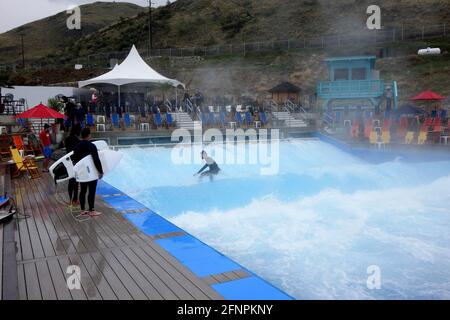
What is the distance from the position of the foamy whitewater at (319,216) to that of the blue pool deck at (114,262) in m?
1.52

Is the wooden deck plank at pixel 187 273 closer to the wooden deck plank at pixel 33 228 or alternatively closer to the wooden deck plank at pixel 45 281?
the wooden deck plank at pixel 45 281

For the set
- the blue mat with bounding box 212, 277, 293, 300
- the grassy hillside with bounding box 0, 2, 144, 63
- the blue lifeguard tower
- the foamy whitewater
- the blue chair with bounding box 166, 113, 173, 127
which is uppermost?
the grassy hillside with bounding box 0, 2, 144, 63

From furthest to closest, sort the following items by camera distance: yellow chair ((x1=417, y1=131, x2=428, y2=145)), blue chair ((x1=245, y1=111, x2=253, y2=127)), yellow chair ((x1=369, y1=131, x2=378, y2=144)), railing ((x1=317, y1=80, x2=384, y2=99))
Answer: railing ((x1=317, y1=80, x2=384, y2=99)) < blue chair ((x1=245, y1=111, x2=253, y2=127)) < yellow chair ((x1=369, y1=131, x2=378, y2=144)) < yellow chair ((x1=417, y1=131, x2=428, y2=145))

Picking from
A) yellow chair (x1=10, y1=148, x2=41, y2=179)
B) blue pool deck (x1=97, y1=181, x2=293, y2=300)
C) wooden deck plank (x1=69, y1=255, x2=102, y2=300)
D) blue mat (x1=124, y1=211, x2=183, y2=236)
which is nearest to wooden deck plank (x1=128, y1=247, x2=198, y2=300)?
blue pool deck (x1=97, y1=181, x2=293, y2=300)

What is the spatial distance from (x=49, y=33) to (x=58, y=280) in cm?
10959

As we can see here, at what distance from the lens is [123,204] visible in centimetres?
704

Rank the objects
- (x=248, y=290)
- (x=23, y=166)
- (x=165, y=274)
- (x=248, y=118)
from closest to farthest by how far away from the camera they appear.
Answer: (x=248, y=290), (x=165, y=274), (x=23, y=166), (x=248, y=118)

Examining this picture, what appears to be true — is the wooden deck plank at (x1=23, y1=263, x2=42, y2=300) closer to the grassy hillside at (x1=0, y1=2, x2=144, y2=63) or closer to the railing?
the railing

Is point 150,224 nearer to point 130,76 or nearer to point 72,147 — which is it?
point 72,147

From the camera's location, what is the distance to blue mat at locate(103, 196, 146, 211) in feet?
22.2

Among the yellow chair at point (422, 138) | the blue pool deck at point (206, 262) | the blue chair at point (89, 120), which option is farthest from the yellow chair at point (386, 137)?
the blue chair at point (89, 120)

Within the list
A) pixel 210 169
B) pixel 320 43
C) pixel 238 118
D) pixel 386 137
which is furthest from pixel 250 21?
pixel 210 169

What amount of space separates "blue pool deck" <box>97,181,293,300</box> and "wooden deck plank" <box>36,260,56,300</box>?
1337 mm

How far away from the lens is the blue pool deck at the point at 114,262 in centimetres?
365
